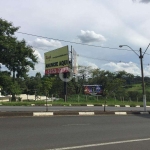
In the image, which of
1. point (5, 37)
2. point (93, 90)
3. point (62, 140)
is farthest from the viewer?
point (93, 90)

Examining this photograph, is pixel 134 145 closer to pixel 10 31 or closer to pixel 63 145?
pixel 63 145

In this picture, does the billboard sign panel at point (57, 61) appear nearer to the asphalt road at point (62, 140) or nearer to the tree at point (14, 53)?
the tree at point (14, 53)

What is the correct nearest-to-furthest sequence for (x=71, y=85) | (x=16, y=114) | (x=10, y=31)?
(x=16, y=114) → (x=10, y=31) → (x=71, y=85)

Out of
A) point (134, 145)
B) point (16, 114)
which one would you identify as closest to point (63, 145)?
point (134, 145)

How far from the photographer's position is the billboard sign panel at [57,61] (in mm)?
43969

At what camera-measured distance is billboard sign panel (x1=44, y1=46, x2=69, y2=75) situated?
1731 inches

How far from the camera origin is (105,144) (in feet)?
27.2

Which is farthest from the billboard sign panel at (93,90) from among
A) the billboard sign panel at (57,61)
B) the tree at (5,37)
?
the tree at (5,37)

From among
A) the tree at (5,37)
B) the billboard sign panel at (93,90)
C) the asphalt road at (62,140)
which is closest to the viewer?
the asphalt road at (62,140)

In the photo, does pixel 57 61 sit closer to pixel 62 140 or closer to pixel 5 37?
pixel 5 37

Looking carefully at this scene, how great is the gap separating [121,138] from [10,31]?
3735cm

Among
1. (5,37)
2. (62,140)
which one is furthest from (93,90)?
(62,140)

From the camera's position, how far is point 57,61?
4544 centimetres

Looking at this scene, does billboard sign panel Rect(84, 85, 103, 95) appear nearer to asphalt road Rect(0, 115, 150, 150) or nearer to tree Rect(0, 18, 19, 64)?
tree Rect(0, 18, 19, 64)
